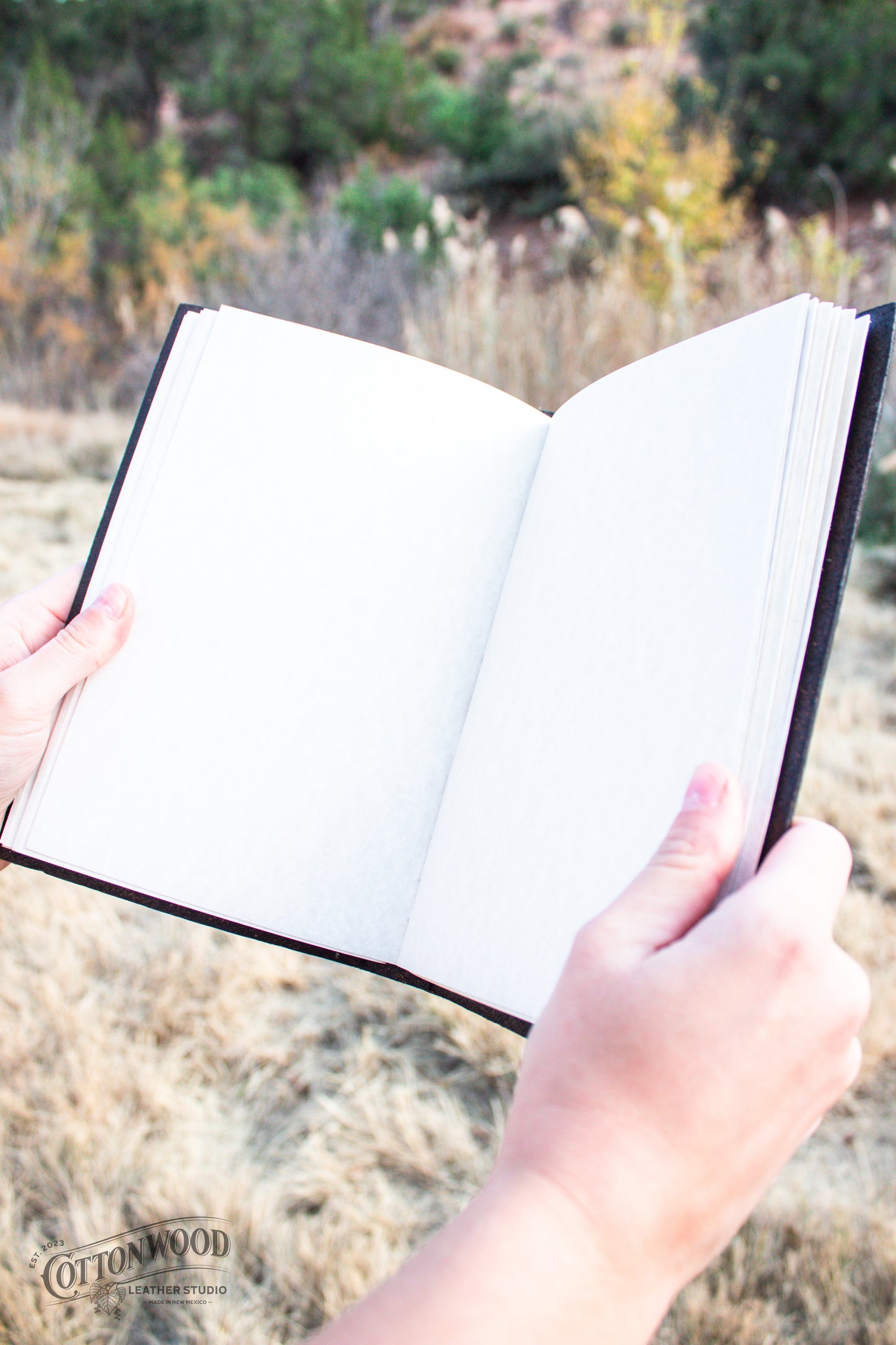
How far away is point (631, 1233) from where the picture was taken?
425 millimetres

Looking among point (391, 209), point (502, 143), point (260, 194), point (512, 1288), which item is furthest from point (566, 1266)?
point (502, 143)

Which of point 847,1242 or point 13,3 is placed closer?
point 847,1242

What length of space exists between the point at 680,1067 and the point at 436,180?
1181 cm

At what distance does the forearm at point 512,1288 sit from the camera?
1.28ft

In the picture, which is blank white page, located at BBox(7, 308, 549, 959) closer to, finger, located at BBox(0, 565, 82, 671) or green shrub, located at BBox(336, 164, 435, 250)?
finger, located at BBox(0, 565, 82, 671)

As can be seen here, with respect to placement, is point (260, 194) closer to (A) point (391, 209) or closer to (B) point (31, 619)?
(A) point (391, 209)

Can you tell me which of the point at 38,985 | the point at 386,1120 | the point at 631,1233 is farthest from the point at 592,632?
the point at 38,985

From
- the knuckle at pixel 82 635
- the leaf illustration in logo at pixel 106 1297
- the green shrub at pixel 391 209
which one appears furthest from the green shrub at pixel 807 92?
the leaf illustration in logo at pixel 106 1297

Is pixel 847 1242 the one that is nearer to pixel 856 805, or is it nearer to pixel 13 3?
pixel 856 805

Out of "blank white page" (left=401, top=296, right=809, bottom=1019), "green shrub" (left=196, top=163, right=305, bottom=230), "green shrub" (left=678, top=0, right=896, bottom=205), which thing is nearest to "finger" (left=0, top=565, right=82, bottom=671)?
"blank white page" (left=401, top=296, right=809, bottom=1019)

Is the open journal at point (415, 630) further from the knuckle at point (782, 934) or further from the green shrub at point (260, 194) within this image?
the green shrub at point (260, 194)

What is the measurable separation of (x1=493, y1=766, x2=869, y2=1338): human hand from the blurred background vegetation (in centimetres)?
318

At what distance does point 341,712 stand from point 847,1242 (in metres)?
0.89

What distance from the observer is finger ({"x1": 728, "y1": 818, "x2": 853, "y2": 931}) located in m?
0.48
